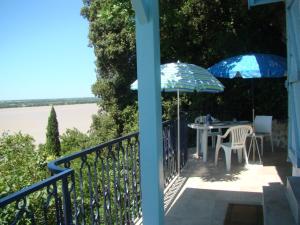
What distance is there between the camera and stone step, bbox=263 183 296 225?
2936 mm

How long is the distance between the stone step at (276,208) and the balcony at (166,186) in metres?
0.37

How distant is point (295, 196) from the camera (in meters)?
2.97

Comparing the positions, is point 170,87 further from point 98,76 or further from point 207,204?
point 98,76

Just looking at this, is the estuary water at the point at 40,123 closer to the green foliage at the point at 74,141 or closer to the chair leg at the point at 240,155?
the green foliage at the point at 74,141

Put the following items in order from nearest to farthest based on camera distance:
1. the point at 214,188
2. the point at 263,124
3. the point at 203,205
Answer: the point at 203,205
the point at 214,188
the point at 263,124

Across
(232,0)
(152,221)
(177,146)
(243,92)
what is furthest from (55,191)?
(232,0)

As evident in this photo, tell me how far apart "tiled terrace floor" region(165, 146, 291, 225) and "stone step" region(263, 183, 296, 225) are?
1.21ft

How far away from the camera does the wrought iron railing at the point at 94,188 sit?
5.82 feet

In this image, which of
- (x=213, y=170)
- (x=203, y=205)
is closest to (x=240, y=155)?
(x=213, y=170)

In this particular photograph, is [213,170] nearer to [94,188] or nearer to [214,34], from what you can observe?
[94,188]

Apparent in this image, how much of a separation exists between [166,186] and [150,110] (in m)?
2.58

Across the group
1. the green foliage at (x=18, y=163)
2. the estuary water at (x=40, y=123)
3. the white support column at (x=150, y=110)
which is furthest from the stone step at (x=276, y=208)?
the estuary water at (x=40, y=123)

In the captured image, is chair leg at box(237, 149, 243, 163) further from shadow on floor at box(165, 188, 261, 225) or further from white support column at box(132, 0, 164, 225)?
white support column at box(132, 0, 164, 225)

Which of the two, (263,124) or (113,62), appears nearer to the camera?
(263,124)
